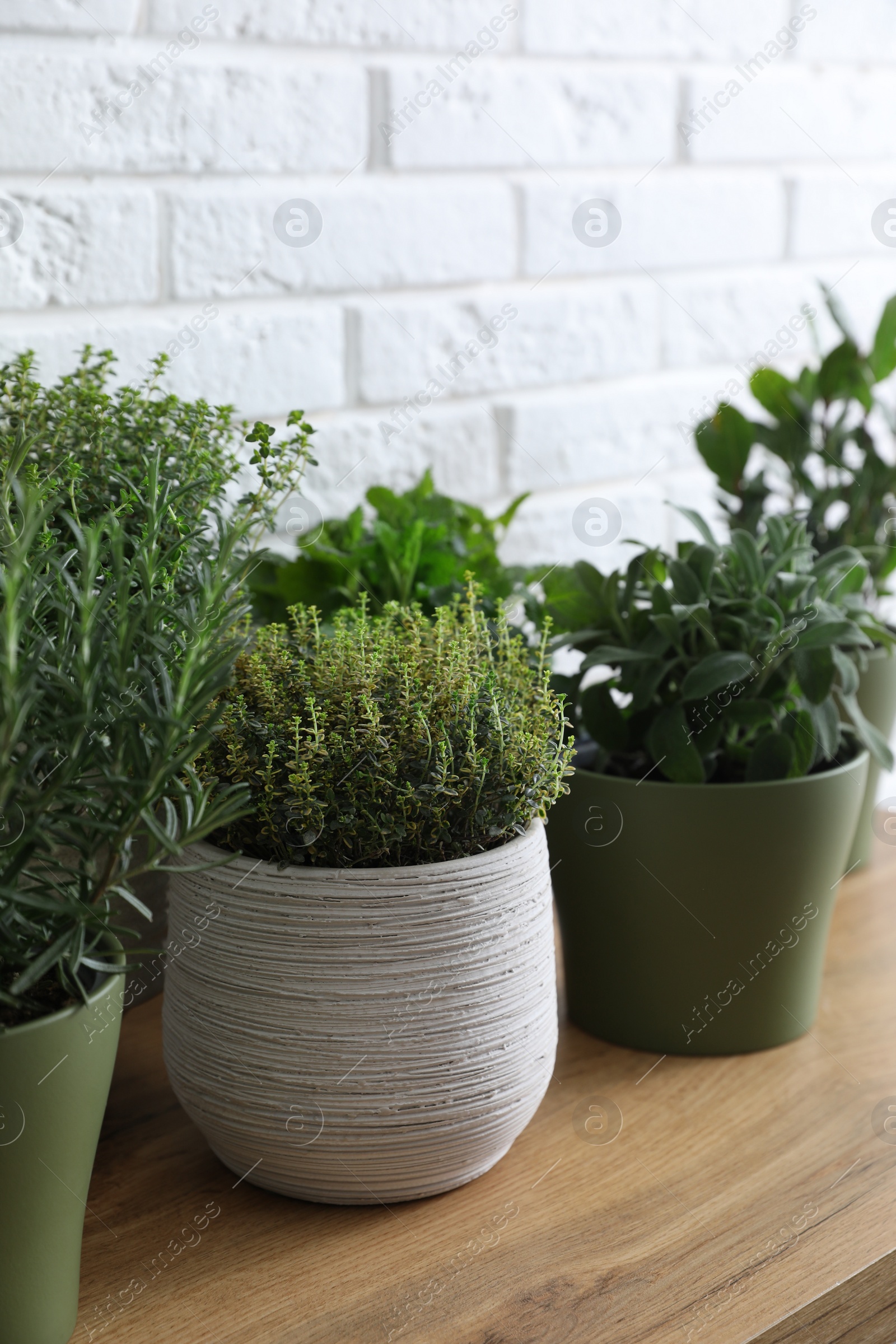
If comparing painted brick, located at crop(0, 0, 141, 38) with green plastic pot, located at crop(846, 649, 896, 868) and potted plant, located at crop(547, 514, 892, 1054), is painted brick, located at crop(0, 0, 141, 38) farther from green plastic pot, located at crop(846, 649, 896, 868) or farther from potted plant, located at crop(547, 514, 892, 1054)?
green plastic pot, located at crop(846, 649, 896, 868)

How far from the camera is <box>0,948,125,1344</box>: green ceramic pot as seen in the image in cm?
40

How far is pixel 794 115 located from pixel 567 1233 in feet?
3.24

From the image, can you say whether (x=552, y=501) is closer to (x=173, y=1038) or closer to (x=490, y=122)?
(x=490, y=122)

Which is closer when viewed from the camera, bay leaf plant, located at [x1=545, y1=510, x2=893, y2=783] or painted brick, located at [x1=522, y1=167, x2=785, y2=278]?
bay leaf plant, located at [x1=545, y1=510, x2=893, y2=783]

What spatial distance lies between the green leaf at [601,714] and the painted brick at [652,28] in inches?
21.4

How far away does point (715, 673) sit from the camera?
61cm

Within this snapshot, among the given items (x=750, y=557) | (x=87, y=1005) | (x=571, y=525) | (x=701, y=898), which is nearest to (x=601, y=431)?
(x=571, y=525)

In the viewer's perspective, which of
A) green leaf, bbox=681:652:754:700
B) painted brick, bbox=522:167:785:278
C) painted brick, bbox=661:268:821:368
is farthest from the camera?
painted brick, bbox=661:268:821:368

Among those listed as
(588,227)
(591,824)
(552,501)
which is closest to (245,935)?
(591,824)

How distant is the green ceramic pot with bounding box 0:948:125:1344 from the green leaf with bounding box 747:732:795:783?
1.18 feet

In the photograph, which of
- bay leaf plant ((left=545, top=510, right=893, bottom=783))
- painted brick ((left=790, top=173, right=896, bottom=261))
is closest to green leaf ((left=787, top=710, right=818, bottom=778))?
bay leaf plant ((left=545, top=510, right=893, bottom=783))

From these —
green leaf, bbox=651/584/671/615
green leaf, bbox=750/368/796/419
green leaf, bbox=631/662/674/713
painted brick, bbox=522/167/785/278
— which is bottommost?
green leaf, bbox=631/662/674/713

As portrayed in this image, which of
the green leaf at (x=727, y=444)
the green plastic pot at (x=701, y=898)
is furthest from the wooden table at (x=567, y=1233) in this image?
the green leaf at (x=727, y=444)

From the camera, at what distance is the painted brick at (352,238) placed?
77 centimetres
